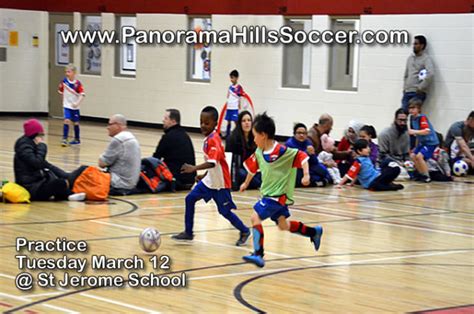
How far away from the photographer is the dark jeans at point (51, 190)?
1306cm

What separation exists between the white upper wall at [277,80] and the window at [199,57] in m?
0.22

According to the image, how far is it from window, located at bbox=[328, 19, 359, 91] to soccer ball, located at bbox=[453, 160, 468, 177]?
16.9ft

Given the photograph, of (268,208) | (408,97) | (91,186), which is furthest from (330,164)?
(268,208)

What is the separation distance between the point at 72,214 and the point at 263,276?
164 inches

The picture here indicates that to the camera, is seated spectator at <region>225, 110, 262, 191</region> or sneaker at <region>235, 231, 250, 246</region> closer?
sneaker at <region>235, 231, 250, 246</region>

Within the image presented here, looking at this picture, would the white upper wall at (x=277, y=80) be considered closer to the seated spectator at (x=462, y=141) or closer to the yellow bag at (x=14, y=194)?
the seated spectator at (x=462, y=141)

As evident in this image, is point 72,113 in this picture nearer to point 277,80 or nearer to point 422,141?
point 277,80

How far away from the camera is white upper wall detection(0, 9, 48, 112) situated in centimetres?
2917

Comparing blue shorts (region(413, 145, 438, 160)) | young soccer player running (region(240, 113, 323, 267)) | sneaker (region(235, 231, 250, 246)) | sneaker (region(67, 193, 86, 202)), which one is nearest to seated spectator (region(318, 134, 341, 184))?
blue shorts (region(413, 145, 438, 160))

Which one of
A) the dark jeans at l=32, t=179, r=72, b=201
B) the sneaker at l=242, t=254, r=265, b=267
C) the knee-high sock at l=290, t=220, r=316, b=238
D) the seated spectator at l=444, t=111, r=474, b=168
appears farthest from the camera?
the seated spectator at l=444, t=111, r=474, b=168

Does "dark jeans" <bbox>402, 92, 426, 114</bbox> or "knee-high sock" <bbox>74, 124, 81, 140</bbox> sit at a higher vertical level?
"dark jeans" <bbox>402, 92, 426, 114</bbox>

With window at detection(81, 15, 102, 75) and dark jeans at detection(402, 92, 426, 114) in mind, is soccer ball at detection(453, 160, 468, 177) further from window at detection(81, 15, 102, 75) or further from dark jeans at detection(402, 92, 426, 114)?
window at detection(81, 15, 102, 75)

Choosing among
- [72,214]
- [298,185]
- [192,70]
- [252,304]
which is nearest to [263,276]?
[252,304]

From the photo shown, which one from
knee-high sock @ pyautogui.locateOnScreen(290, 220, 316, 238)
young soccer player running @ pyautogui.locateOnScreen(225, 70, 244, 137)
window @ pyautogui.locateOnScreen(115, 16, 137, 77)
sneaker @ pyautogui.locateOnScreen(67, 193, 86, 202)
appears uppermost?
window @ pyautogui.locateOnScreen(115, 16, 137, 77)
